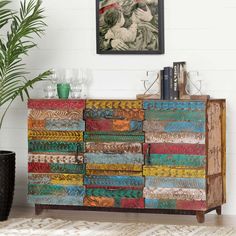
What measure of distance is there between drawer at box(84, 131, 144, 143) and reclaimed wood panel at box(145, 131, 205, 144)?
0.22ft

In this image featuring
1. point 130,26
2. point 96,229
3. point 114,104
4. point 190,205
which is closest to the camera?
Result: point 96,229

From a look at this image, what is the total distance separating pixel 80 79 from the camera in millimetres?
6000

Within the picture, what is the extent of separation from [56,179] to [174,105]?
1079 millimetres

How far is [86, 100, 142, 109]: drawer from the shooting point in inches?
217

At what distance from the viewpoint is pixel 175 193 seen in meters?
5.47

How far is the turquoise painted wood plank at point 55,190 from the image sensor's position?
567 centimetres

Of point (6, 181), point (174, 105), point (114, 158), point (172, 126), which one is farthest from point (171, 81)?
point (6, 181)

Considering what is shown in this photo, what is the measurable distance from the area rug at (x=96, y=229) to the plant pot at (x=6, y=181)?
125mm

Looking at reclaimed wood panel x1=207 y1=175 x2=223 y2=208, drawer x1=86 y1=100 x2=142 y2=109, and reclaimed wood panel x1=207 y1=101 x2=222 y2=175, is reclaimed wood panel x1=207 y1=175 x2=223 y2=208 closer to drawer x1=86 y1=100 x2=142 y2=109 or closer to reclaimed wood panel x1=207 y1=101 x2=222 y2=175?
reclaimed wood panel x1=207 y1=101 x2=222 y2=175

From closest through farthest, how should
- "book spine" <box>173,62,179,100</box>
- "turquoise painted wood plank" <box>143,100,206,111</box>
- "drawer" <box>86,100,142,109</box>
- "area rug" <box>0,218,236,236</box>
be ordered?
"area rug" <box>0,218,236,236</box>, "turquoise painted wood plank" <box>143,100,206,111</box>, "drawer" <box>86,100,142,109</box>, "book spine" <box>173,62,179,100</box>

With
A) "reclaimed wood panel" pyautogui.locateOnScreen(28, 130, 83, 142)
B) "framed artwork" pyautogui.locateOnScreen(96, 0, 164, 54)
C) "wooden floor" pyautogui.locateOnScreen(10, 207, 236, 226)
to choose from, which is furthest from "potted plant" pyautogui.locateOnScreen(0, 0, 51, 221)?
"framed artwork" pyautogui.locateOnScreen(96, 0, 164, 54)

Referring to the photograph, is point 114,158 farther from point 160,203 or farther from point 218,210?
point 218,210

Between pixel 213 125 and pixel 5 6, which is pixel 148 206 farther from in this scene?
pixel 5 6

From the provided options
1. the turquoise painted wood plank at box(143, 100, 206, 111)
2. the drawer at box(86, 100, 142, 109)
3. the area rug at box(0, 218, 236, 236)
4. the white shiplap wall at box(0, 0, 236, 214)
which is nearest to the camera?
the area rug at box(0, 218, 236, 236)
